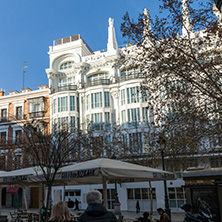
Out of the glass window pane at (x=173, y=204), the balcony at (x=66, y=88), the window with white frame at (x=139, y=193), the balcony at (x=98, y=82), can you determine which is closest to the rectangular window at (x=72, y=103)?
the balcony at (x=66, y=88)

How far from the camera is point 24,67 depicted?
45000mm

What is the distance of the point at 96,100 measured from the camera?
35219 mm

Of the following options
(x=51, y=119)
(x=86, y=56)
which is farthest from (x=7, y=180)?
(x=86, y=56)

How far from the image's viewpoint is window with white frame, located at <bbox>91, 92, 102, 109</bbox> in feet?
115

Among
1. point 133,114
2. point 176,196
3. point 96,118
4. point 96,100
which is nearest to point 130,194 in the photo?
point 176,196

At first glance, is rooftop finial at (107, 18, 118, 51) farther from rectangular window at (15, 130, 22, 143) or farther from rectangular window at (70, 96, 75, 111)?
rectangular window at (15, 130, 22, 143)

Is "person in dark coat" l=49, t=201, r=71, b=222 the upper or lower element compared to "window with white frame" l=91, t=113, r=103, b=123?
lower

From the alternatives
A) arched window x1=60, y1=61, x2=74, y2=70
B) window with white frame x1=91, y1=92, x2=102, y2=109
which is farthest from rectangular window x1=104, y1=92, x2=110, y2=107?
arched window x1=60, y1=61, x2=74, y2=70

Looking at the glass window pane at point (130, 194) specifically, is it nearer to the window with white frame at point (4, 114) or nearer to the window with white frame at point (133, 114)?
the window with white frame at point (133, 114)

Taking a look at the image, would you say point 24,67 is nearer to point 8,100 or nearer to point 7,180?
point 8,100

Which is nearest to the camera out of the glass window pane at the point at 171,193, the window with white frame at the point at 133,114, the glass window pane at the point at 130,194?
the glass window pane at the point at 171,193

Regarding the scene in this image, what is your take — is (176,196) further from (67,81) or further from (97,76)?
(67,81)

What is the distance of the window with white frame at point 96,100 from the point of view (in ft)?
115

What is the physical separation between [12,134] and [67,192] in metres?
14.0
